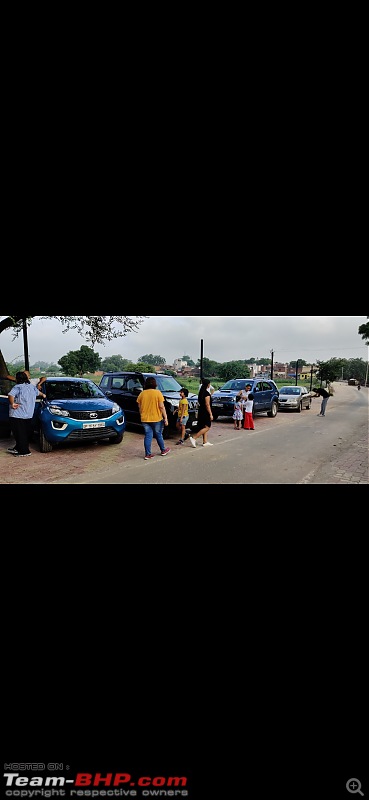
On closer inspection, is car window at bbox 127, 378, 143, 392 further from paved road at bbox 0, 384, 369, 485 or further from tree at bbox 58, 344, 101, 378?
tree at bbox 58, 344, 101, 378

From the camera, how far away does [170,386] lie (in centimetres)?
836

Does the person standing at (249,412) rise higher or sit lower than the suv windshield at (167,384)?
lower

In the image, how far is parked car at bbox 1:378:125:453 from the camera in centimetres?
564

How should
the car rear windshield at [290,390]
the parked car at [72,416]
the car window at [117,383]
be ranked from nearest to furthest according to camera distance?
1. the parked car at [72,416]
2. the car window at [117,383]
3. the car rear windshield at [290,390]

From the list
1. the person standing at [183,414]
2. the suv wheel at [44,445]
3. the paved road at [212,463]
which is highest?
the person standing at [183,414]

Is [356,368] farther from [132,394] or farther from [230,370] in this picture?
[132,394]

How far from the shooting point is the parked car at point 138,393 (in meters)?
7.59

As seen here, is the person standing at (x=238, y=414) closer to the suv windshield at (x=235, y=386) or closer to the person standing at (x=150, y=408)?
the suv windshield at (x=235, y=386)

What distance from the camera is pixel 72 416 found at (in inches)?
223

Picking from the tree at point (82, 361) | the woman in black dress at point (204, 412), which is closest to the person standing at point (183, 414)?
the woman in black dress at point (204, 412)
